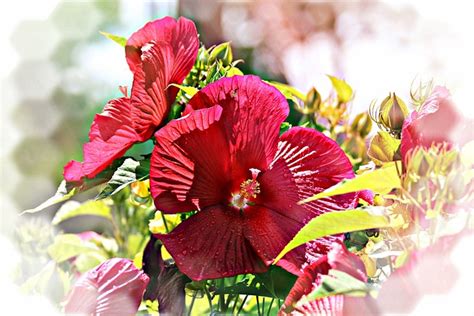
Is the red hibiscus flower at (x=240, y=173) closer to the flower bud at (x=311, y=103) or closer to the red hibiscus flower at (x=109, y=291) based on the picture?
the red hibiscus flower at (x=109, y=291)

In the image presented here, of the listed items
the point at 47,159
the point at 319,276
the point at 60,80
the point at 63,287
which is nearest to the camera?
the point at 319,276

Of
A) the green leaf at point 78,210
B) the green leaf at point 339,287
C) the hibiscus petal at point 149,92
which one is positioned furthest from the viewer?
the green leaf at point 78,210

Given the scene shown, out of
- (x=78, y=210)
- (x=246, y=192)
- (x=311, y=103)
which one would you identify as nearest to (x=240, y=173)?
(x=246, y=192)

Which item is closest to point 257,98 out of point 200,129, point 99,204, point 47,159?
point 200,129

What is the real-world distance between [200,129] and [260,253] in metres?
0.07

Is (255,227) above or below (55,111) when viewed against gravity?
above

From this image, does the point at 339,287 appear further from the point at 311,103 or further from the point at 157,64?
the point at 311,103

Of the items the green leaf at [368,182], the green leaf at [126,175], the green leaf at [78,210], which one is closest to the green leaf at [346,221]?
the green leaf at [368,182]

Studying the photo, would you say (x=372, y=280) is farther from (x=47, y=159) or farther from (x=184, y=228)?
(x=47, y=159)

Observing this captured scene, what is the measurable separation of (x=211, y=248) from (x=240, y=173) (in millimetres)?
46

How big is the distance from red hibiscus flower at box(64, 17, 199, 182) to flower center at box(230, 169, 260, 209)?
0.06m

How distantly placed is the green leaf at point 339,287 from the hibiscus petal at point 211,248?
67 millimetres

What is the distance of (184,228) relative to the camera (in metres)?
0.31

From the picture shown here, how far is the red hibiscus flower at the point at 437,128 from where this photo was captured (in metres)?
0.28
